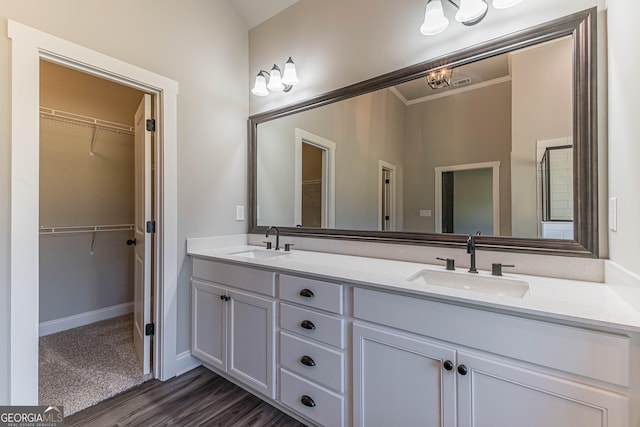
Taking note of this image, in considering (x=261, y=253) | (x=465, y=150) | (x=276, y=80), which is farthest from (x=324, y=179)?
(x=465, y=150)

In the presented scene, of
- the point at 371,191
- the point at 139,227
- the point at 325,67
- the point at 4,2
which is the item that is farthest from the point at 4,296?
the point at 325,67

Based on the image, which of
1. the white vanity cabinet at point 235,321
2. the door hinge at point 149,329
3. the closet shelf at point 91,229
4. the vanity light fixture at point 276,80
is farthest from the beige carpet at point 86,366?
the vanity light fixture at point 276,80

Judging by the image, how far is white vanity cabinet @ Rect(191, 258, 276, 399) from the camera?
1.63 m

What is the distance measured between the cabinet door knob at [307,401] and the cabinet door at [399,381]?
243mm

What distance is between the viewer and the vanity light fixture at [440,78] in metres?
1.62

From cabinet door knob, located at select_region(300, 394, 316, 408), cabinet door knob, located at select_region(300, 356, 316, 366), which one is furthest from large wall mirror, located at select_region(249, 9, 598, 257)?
cabinet door knob, located at select_region(300, 394, 316, 408)

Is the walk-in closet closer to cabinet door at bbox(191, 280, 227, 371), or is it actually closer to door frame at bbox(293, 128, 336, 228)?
cabinet door at bbox(191, 280, 227, 371)

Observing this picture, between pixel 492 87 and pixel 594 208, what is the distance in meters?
0.74

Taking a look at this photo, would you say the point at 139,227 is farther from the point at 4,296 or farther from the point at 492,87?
the point at 492,87

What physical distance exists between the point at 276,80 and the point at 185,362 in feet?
7.22

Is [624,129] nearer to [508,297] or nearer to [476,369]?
[508,297]

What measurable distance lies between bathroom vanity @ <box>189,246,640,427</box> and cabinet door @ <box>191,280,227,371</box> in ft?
0.05

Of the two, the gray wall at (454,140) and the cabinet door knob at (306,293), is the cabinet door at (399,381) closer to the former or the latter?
the cabinet door knob at (306,293)

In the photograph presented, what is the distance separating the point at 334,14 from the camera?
81.6 inches
